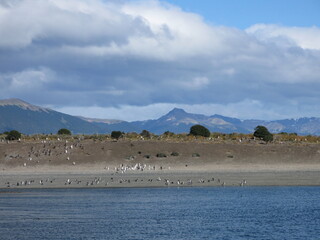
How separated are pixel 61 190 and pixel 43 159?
17459 mm

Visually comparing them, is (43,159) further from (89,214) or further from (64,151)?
(89,214)

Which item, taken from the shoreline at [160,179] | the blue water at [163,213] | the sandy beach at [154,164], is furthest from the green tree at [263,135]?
the blue water at [163,213]

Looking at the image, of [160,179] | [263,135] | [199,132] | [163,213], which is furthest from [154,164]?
[163,213]

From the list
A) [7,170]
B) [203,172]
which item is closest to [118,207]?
[203,172]

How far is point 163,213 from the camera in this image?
39.4m

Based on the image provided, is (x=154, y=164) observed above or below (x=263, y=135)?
below

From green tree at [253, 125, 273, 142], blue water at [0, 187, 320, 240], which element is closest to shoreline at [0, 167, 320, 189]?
blue water at [0, 187, 320, 240]

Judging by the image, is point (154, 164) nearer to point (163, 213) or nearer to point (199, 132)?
point (199, 132)

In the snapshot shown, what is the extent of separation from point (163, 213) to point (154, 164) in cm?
2940

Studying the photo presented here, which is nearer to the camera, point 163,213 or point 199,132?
point 163,213

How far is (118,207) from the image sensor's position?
42.3 meters

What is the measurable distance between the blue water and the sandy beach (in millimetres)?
4524

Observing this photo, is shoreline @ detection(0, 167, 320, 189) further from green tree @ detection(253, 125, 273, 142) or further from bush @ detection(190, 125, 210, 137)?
bush @ detection(190, 125, 210, 137)

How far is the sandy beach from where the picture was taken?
5747cm
